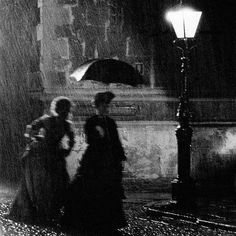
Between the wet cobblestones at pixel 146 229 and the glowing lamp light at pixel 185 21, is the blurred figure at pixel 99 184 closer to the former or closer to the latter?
the wet cobblestones at pixel 146 229

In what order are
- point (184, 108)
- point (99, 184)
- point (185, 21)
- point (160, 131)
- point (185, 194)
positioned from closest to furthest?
point (99, 184)
point (185, 21)
point (185, 194)
point (184, 108)
point (160, 131)

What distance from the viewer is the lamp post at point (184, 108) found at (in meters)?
10.7

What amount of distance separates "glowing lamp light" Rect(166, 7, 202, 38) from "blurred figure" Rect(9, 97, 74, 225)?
2506 millimetres

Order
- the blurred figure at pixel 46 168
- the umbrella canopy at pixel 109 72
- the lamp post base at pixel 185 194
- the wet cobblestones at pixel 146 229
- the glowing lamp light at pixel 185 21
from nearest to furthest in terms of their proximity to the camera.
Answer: the wet cobblestones at pixel 146 229
the blurred figure at pixel 46 168
the glowing lamp light at pixel 185 21
the lamp post base at pixel 185 194
the umbrella canopy at pixel 109 72

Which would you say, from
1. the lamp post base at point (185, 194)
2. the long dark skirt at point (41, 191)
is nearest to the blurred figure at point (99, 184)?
the long dark skirt at point (41, 191)

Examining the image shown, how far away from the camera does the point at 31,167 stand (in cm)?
971

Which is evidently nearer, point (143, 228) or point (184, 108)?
point (143, 228)

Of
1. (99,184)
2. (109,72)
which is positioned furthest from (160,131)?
(99,184)

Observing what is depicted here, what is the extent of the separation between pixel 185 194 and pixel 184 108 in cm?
146

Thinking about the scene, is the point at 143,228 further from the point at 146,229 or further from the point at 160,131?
the point at 160,131

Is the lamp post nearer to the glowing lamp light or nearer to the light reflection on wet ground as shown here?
the glowing lamp light

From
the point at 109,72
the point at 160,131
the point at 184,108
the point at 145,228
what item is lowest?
the point at 145,228

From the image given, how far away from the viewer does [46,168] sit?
379 inches

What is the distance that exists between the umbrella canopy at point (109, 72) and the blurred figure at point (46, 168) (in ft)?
7.06
